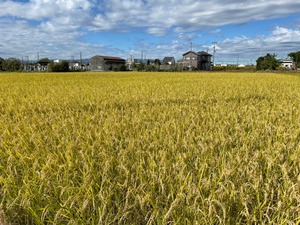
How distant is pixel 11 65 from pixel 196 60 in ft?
150

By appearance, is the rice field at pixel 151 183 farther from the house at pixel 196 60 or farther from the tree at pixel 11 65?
the house at pixel 196 60

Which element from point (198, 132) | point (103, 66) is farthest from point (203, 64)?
point (198, 132)

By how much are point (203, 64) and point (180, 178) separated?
73007 millimetres

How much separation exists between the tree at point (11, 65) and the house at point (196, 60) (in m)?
38.7

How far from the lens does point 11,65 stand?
52.4 metres

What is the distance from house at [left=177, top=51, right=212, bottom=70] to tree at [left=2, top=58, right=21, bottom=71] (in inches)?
1523

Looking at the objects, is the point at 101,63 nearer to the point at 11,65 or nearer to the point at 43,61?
the point at 43,61

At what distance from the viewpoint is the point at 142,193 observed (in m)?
1.47

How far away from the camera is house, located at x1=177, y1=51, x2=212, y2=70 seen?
6725 centimetres

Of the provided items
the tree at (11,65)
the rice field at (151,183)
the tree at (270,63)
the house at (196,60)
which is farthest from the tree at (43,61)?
the rice field at (151,183)

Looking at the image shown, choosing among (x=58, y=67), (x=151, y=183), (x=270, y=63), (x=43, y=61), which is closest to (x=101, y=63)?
(x=43, y=61)

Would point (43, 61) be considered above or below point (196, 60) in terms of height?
above

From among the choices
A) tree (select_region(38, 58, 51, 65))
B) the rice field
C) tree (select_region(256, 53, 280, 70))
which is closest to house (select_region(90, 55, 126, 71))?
tree (select_region(38, 58, 51, 65))

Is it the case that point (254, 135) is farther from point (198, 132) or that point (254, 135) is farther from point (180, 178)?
point (180, 178)
